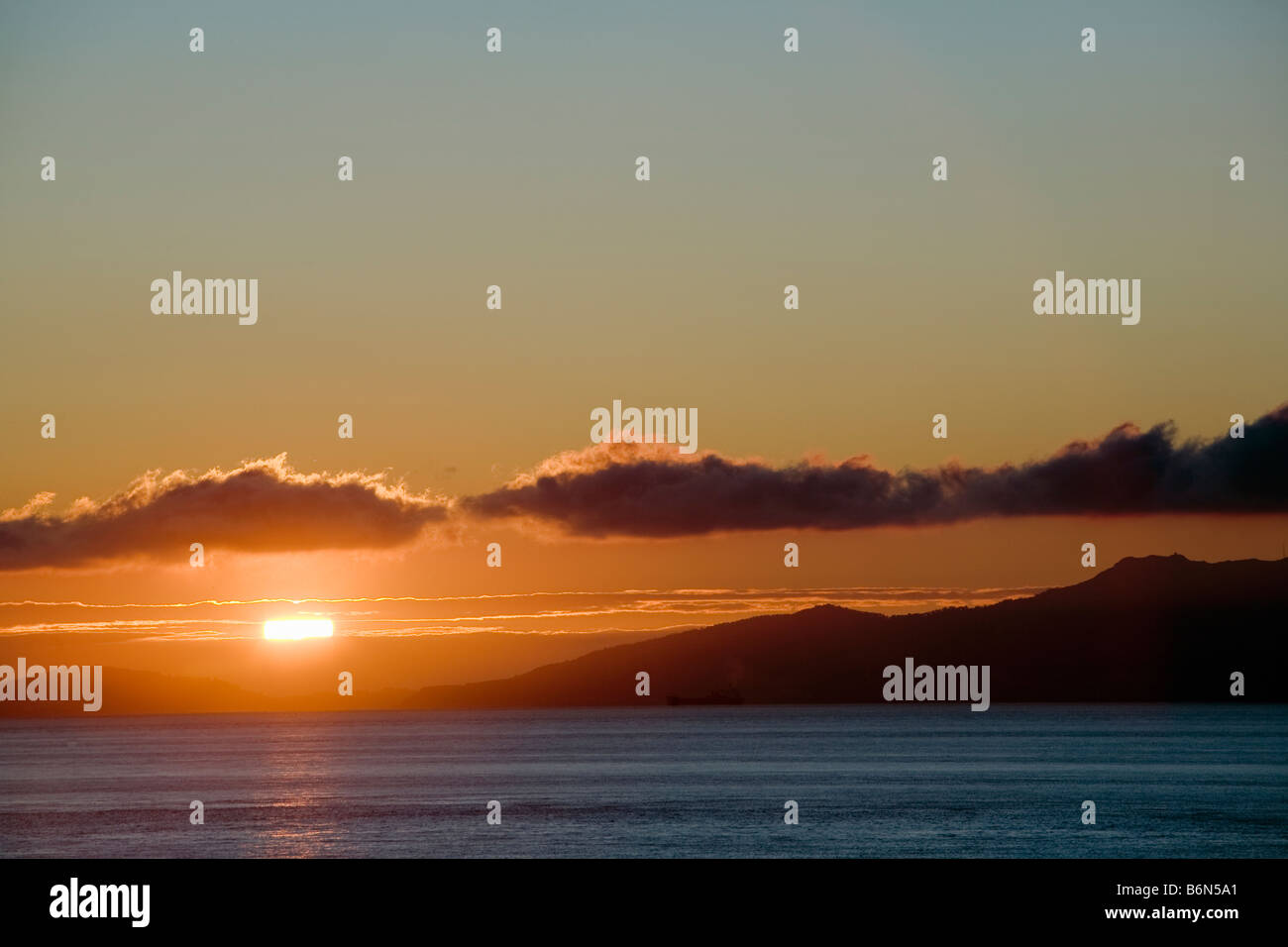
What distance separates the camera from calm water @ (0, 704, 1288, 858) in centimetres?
6588

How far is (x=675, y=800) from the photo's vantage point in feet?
295

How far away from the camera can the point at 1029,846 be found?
207 ft

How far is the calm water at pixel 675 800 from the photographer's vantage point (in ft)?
216

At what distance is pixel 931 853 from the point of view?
59469 mm

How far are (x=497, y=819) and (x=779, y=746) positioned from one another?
90.3m

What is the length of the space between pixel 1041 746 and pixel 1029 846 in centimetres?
10177
